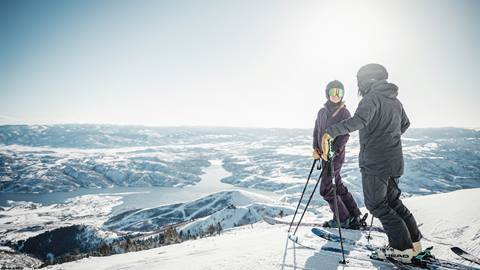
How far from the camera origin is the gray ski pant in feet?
11.3

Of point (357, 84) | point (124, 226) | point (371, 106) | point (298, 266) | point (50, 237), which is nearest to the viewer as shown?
point (298, 266)

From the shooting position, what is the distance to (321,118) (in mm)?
5871

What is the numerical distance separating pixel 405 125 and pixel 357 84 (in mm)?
904

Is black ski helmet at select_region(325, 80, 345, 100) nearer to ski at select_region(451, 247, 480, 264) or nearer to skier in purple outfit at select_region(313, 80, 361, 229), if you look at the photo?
skier in purple outfit at select_region(313, 80, 361, 229)

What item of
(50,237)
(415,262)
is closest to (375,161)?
(415,262)

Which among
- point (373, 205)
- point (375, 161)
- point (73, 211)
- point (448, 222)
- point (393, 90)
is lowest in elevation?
point (73, 211)

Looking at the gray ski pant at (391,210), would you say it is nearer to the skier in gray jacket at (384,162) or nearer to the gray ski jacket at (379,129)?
the skier in gray jacket at (384,162)

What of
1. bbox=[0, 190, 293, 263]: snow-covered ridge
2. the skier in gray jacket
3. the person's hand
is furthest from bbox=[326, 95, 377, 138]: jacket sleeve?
bbox=[0, 190, 293, 263]: snow-covered ridge

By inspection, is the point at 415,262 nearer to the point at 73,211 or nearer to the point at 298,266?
the point at 298,266

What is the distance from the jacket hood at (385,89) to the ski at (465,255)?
2333 mm

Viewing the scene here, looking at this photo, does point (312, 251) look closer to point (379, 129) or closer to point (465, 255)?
point (379, 129)

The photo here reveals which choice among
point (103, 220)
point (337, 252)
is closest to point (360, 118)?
point (337, 252)

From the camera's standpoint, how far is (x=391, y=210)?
3.50 meters

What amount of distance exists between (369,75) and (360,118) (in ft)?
2.49
